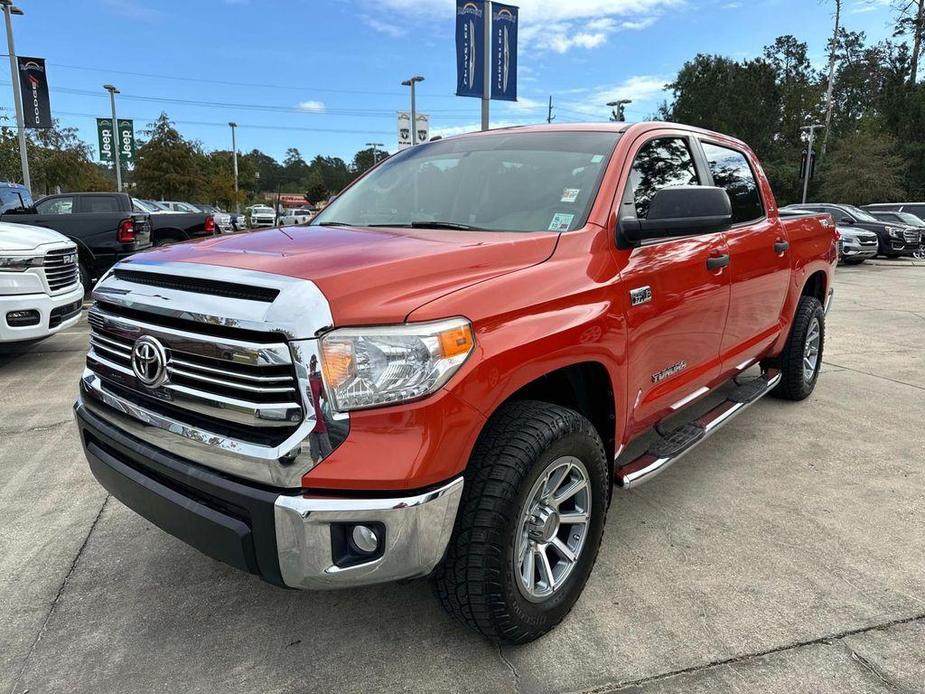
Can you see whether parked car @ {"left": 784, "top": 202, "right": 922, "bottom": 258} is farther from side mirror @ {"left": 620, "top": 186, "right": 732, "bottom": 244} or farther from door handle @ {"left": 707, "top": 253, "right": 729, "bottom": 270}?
side mirror @ {"left": 620, "top": 186, "right": 732, "bottom": 244}

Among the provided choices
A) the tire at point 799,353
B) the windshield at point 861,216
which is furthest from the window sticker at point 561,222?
the windshield at point 861,216

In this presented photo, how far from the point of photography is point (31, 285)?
557 cm

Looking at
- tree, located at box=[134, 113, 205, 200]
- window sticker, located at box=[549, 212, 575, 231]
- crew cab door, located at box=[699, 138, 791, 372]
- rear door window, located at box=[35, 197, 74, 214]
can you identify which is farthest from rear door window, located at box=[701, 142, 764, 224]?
tree, located at box=[134, 113, 205, 200]

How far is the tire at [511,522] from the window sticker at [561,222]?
0.77 m

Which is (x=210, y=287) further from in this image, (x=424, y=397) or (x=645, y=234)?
(x=645, y=234)

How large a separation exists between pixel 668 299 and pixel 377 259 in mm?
1375

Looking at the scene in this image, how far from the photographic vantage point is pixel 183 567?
2.81m

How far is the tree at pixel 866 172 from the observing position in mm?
33656

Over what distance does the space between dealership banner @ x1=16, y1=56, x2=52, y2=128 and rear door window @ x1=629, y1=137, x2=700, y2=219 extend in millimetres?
24071

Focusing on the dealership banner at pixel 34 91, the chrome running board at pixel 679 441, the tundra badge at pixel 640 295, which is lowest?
the chrome running board at pixel 679 441

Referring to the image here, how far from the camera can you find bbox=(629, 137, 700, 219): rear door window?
297cm

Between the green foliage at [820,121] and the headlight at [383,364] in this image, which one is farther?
the green foliage at [820,121]

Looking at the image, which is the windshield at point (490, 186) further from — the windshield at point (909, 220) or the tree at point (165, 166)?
the tree at point (165, 166)

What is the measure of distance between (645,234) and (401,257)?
3.38ft
